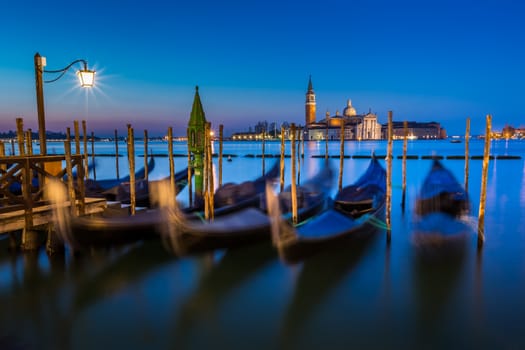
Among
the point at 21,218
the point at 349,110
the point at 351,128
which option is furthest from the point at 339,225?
the point at 349,110

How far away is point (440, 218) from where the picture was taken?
5.85 meters

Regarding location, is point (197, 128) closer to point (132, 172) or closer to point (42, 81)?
point (132, 172)

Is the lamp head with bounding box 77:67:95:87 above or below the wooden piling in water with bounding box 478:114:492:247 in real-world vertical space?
above

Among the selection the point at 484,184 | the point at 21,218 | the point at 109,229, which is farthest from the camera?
the point at 484,184

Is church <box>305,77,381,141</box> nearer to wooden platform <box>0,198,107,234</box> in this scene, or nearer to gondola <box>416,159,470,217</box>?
gondola <box>416,159,470,217</box>

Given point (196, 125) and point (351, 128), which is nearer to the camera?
point (196, 125)

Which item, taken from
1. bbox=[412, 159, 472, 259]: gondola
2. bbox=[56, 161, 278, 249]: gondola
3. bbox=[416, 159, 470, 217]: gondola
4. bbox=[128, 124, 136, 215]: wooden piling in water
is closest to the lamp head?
bbox=[56, 161, 278, 249]: gondola

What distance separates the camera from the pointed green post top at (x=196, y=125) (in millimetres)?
9258

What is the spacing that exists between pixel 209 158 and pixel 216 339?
3.11 m

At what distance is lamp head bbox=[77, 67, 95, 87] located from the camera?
3.68 meters

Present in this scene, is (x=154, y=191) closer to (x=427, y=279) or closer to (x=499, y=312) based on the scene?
(x=427, y=279)

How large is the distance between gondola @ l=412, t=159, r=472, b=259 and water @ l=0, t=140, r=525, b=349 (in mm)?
261

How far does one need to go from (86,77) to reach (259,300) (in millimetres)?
2778

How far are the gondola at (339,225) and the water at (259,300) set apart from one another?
37 centimetres
